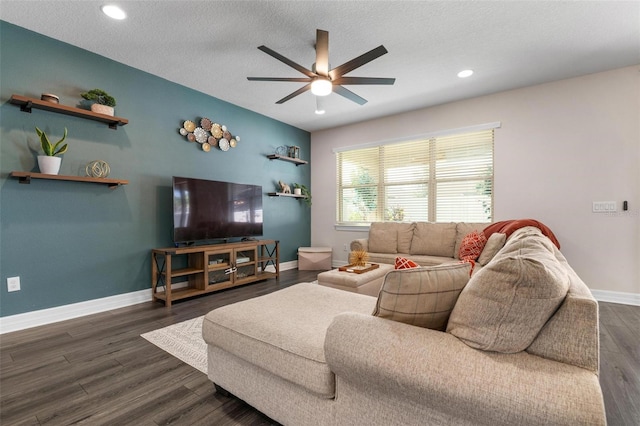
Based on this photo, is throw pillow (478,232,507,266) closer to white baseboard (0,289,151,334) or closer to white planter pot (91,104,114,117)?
white baseboard (0,289,151,334)

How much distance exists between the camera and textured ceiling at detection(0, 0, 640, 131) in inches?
90.2

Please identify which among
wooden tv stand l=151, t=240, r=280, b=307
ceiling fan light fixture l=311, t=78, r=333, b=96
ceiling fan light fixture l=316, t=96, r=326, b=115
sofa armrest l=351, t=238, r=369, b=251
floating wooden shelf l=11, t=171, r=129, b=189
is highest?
ceiling fan light fixture l=316, t=96, r=326, b=115

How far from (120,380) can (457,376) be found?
6.52 ft

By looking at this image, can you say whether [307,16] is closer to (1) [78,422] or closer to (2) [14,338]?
(1) [78,422]

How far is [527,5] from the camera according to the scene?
2248mm

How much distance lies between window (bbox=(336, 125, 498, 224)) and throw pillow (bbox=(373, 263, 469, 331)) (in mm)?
3552

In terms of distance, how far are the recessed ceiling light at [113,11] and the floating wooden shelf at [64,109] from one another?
3.11ft

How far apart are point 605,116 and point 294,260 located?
488 cm

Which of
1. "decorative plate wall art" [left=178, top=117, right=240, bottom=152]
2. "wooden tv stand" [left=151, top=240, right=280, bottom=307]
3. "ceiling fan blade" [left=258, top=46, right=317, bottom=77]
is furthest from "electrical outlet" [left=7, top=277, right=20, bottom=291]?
"ceiling fan blade" [left=258, top=46, right=317, bottom=77]

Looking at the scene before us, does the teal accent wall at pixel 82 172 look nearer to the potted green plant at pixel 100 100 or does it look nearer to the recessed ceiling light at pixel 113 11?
the potted green plant at pixel 100 100

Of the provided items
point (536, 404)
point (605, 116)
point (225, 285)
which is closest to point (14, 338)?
point (225, 285)

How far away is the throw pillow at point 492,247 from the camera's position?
289cm

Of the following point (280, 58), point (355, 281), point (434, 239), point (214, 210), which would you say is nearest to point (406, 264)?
point (355, 281)

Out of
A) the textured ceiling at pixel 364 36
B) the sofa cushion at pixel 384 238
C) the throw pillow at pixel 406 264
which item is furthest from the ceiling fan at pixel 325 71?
the sofa cushion at pixel 384 238
